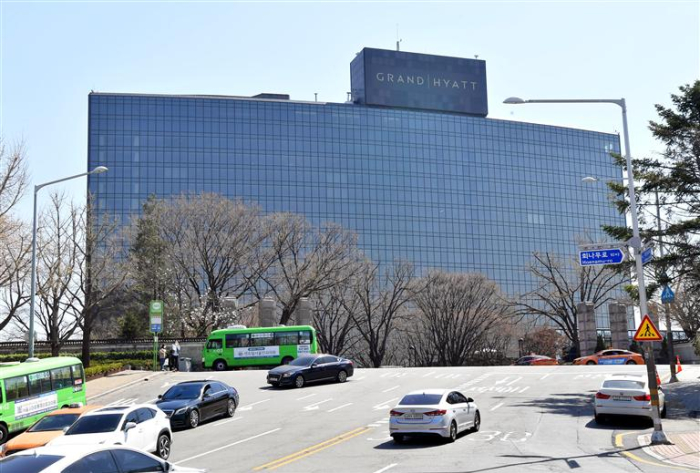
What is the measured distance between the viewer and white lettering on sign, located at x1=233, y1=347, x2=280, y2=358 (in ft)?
162

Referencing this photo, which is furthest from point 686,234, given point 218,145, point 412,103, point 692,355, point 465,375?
point 412,103

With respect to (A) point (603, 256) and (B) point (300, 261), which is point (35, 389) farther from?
(B) point (300, 261)

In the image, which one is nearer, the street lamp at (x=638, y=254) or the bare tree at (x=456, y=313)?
the street lamp at (x=638, y=254)

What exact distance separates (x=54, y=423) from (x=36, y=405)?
7005mm

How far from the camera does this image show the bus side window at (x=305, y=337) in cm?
4909

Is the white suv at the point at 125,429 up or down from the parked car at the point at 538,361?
up

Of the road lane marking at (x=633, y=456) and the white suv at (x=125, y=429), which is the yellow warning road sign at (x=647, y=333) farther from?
the white suv at (x=125, y=429)

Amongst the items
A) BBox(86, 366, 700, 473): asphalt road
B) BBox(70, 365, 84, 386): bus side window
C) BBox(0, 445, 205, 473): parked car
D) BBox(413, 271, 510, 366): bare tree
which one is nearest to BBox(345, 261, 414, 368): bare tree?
BBox(413, 271, 510, 366): bare tree

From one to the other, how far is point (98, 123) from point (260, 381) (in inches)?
3658

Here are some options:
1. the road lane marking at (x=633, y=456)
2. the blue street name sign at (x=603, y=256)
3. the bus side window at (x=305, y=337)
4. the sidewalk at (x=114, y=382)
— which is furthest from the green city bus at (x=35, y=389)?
the bus side window at (x=305, y=337)

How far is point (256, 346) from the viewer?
4962 centimetres

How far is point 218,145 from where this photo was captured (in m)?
125

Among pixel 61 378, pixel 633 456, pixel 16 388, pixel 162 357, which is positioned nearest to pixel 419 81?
pixel 162 357

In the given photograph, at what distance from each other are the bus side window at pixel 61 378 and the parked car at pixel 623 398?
64.8 feet
